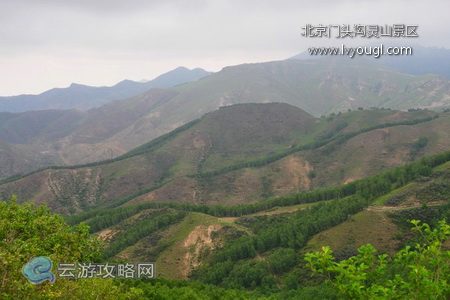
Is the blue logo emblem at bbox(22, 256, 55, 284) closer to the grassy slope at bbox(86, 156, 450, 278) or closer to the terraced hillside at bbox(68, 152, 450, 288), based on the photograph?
the terraced hillside at bbox(68, 152, 450, 288)

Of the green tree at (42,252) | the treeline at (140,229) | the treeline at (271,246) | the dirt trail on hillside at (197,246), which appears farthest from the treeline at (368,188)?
the green tree at (42,252)

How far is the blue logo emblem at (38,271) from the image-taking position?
2818cm

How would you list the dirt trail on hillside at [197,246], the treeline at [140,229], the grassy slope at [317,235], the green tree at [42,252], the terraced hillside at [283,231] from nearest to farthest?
the green tree at [42,252] < the grassy slope at [317,235] < the terraced hillside at [283,231] < the dirt trail on hillside at [197,246] < the treeline at [140,229]

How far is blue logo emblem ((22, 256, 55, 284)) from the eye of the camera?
92.4 ft

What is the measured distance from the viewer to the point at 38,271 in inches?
1139

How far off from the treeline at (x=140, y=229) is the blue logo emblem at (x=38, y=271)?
135 m

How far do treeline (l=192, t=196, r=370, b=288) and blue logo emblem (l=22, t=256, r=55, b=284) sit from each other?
318 feet

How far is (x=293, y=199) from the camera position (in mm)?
194750

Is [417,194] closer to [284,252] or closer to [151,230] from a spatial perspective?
[284,252]

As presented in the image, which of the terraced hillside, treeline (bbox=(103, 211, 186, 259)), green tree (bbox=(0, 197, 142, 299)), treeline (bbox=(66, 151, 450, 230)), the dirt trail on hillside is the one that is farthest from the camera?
treeline (bbox=(66, 151, 450, 230))

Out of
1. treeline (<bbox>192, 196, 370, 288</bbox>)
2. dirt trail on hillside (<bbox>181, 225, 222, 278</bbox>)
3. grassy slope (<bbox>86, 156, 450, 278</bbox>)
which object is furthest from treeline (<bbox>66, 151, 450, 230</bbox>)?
dirt trail on hillside (<bbox>181, 225, 222, 278</bbox>)

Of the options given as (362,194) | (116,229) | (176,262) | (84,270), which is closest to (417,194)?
(362,194)

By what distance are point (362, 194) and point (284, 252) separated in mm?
60680

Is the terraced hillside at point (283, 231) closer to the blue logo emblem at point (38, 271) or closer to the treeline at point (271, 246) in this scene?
the treeline at point (271, 246)
